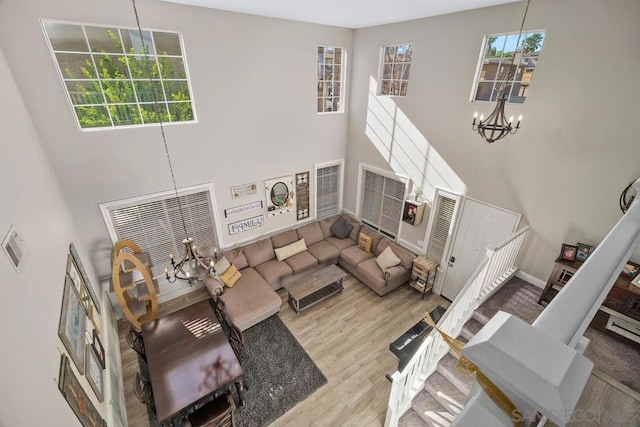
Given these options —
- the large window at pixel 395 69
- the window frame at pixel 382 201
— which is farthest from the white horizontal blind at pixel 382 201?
the large window at pixel 395 69

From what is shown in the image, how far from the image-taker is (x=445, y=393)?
11.7ft

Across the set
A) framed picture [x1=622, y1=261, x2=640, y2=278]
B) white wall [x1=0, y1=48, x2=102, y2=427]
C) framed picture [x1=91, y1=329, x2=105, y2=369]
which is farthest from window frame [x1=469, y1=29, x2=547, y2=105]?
framed picture [x1=91, y1=329, x2=105, y2=369]

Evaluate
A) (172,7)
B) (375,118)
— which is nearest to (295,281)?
(375,118)

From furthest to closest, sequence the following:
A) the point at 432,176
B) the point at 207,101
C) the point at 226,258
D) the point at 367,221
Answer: the point at 367,221
the point at 226,258
the point at 432,176
the point at 207,101

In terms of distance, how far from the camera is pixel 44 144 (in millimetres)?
4297

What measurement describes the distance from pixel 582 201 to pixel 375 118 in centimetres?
416

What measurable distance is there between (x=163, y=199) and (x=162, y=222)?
0.51 metres

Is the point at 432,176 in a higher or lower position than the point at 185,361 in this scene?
higher

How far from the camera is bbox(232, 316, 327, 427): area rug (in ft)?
14.1

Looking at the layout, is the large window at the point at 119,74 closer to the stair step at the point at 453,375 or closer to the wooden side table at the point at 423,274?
the wooden side table at the point at 423,274

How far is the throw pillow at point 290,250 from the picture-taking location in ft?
22.9

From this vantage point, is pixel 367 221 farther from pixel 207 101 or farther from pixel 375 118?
pixel 207 101

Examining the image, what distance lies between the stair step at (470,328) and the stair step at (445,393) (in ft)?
2.20

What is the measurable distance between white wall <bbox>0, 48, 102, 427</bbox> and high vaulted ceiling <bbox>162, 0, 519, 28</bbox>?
3005 millimetres
